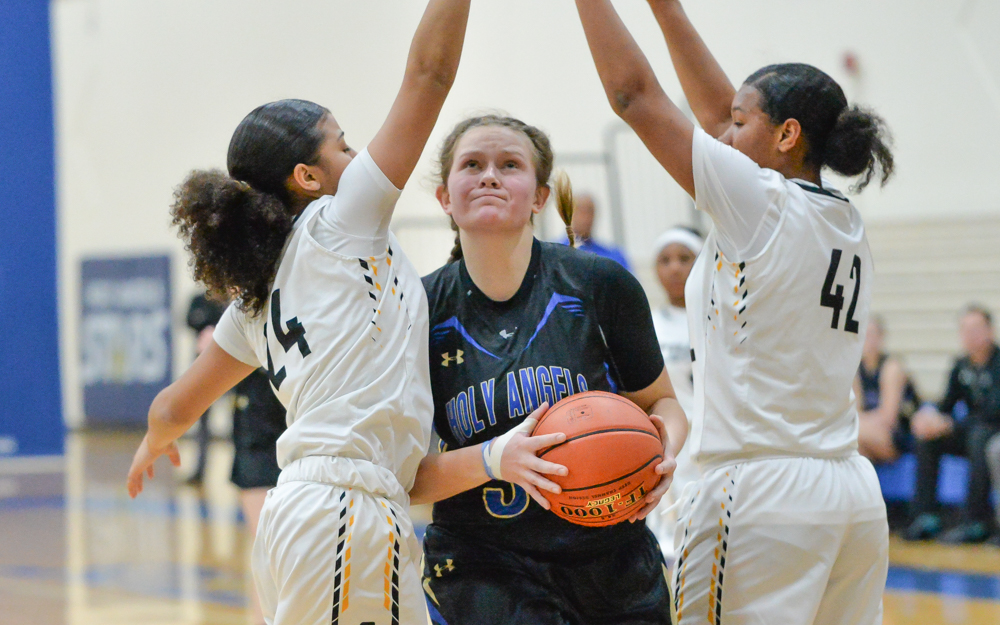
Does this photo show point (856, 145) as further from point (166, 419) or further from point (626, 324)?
point (166, 419)

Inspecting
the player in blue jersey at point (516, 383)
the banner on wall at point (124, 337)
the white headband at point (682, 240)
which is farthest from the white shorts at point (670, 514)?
the banner on wall at point (124, 337)

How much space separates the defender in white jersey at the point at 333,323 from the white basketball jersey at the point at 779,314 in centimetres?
74

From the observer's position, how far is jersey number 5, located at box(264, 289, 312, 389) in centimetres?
245

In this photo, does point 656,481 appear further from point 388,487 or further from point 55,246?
point 55,246

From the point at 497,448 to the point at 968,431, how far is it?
5.89 meters

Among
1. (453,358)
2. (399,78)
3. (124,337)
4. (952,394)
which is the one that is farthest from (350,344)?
(124,337)

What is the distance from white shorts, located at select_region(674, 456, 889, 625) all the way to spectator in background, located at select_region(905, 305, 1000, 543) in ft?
16.8

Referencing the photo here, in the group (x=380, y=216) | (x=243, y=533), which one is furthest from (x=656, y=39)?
(x=380, y=216)

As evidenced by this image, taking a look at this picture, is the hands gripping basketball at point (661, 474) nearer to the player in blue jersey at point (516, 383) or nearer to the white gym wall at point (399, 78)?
the player in blue jersey at point (516, 383)

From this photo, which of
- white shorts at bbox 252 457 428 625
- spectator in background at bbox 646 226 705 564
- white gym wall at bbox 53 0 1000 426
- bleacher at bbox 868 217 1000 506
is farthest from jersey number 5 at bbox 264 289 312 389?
bleacher at bbox 868 217 1000 506

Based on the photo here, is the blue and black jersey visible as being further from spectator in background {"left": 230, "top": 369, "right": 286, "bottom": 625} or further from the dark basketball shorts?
spectator in background {"left": 230, "top": 369, "right": 286, "bottom": 625}

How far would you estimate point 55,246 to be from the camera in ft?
40.2

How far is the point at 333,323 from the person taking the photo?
2414 millimetres

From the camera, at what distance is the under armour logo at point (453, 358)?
2.73 metres
